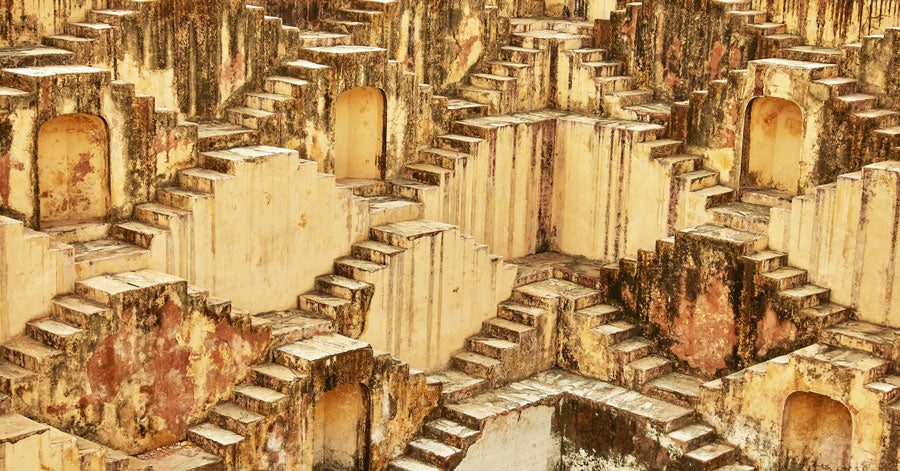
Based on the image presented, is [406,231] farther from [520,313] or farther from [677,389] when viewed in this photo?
[677,389]

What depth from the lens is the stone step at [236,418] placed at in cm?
1881

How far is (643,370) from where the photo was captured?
22.4 m

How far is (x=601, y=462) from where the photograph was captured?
73.4 ft

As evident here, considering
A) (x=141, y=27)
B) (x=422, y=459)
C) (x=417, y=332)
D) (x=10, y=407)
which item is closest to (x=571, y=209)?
(x=417, y=332)

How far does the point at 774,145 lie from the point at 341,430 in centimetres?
765

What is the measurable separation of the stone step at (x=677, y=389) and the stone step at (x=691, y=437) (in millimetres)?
411

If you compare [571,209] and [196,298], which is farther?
[571,209]

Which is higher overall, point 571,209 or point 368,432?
point 571,209

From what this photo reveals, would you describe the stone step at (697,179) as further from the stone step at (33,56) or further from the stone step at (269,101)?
the stone step at (33,56)

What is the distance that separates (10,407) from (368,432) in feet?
16.6

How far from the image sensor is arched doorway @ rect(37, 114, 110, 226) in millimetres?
19297

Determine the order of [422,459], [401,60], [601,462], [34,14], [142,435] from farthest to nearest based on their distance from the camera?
[401,60] < [601,462] < [422,459] < [34,14] < [142,435]

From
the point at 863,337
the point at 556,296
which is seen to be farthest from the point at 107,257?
the point at 863,337

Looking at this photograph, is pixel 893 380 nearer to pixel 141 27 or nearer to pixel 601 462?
pixel 601 462
